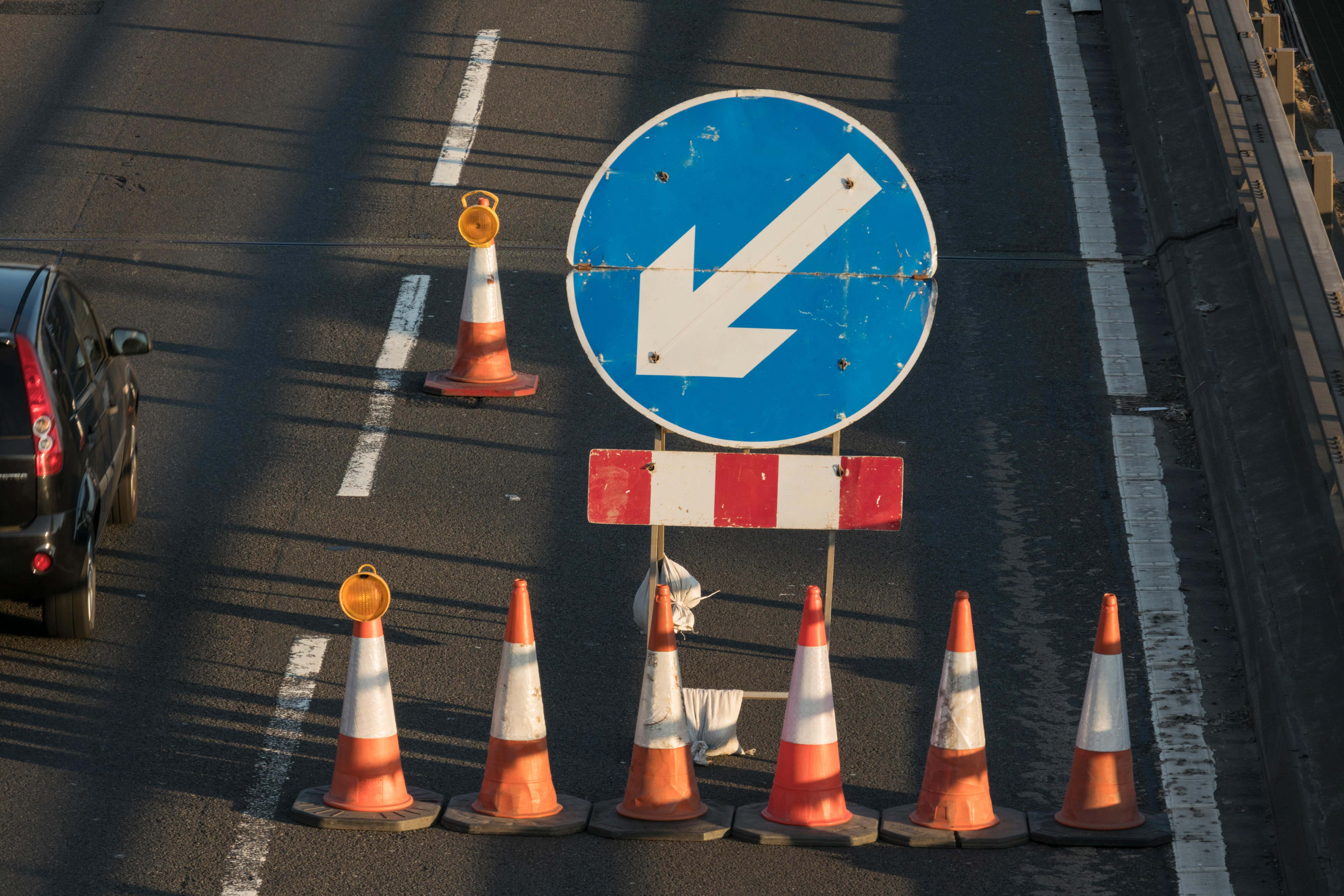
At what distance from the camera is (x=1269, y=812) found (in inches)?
257

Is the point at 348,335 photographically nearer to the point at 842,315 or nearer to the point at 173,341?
the point at 173,341

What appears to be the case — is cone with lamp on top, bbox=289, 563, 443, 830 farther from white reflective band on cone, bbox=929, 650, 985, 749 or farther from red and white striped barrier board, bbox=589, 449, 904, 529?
white reflective band on cone, bbox=929, 650, 985, 749

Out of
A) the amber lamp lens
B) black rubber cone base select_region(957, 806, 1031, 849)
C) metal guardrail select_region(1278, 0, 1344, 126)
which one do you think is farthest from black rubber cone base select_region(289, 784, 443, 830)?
metal guardrail select_region(1278, 0, 1344, 126)

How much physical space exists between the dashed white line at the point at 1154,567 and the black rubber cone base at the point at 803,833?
106cm

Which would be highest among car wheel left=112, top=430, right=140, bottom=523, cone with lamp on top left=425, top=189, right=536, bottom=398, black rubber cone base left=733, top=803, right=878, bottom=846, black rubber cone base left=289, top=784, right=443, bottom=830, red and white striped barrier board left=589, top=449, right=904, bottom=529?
cone with lamp on top left=425, top=189, right=536, bottom=398

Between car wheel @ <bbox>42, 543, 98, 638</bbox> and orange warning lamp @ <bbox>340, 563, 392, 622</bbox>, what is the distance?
2.13 metres

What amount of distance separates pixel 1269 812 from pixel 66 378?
5.32m

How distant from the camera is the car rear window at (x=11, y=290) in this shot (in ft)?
25.7

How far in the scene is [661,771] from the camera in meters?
6.36

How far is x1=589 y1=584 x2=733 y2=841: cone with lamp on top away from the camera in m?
6.29

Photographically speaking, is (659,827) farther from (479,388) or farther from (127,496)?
(479,388)

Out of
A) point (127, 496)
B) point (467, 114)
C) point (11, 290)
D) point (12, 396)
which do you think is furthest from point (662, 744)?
point (467, 114)

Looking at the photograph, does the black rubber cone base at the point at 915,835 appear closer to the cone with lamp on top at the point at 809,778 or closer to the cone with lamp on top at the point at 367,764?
the cone with lamp on top at the point at 809,778

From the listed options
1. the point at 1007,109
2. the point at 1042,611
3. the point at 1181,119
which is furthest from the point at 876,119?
the point at 1042,611
